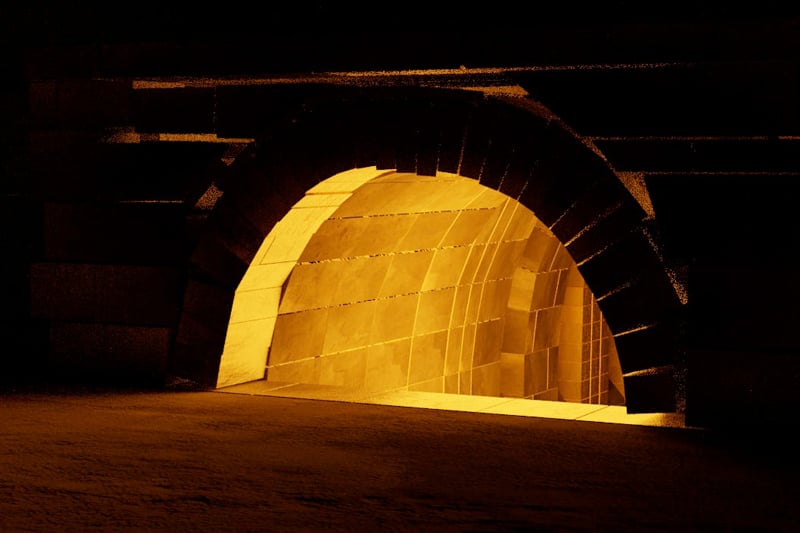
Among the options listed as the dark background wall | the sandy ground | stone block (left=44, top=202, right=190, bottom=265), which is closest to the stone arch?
the dark background wall

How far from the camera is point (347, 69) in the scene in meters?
7.67

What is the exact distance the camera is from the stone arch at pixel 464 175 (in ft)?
23.9

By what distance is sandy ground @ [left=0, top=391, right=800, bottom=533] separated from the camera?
16.7 feet

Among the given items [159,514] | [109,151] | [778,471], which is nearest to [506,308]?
[109,151]

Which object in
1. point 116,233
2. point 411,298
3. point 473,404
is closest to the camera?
point 473,404

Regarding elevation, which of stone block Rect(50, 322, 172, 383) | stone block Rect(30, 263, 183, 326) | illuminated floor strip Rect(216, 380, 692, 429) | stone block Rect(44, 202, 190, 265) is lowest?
illuminated floor strip Rect(216, 380, 692, 429)

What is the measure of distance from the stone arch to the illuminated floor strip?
0.47ft

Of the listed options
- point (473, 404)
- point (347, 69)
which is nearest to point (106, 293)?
point (347, 69)

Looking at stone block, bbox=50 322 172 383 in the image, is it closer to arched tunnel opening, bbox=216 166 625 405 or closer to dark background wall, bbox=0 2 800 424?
dark background wall, bbox=0 2 800 424

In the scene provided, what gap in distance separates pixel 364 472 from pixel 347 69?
2640mm

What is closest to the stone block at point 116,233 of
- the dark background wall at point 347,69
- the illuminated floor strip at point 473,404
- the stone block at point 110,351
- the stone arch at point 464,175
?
the dark background wall at point 347,69

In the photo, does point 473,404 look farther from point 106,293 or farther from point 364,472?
point 106,293

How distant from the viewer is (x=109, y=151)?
8.68 meters

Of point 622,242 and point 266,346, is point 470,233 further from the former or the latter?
point 622,242
